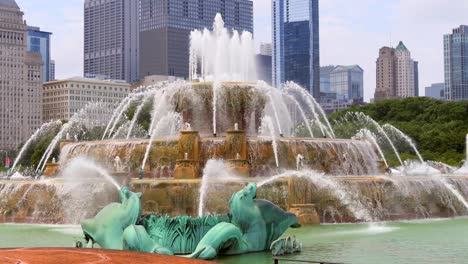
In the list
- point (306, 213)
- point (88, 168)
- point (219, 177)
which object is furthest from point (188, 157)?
point (306, 213)

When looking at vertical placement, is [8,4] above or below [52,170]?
above

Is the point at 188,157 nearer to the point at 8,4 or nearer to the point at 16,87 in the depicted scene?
the point at 16,87

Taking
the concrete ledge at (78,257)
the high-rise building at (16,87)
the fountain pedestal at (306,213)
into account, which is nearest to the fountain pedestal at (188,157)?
the fountain pedestal at (306,213)

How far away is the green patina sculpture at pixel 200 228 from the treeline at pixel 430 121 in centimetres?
4754

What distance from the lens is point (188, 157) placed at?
29.8 meters

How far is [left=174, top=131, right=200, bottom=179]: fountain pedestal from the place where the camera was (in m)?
29.4

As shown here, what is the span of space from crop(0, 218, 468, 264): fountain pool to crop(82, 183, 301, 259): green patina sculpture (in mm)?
335

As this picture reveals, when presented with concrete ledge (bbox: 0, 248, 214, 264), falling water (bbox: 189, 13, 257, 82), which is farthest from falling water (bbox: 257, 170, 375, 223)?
falling water (bbox: 189, 13, 257, 82)

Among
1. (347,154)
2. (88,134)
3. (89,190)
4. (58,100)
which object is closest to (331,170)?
(347,154)

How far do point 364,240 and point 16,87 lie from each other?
494ft

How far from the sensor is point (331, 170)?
3172cm

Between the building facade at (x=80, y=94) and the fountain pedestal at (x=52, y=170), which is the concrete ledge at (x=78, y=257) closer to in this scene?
the fountain pedestal at (x=52, y=170)

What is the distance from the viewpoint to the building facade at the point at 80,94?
158000 mm

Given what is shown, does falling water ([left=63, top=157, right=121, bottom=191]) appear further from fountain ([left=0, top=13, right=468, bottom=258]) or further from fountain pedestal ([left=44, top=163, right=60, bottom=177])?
fountain pedestal ([left=44, top=163, right=60, bottom=177])
